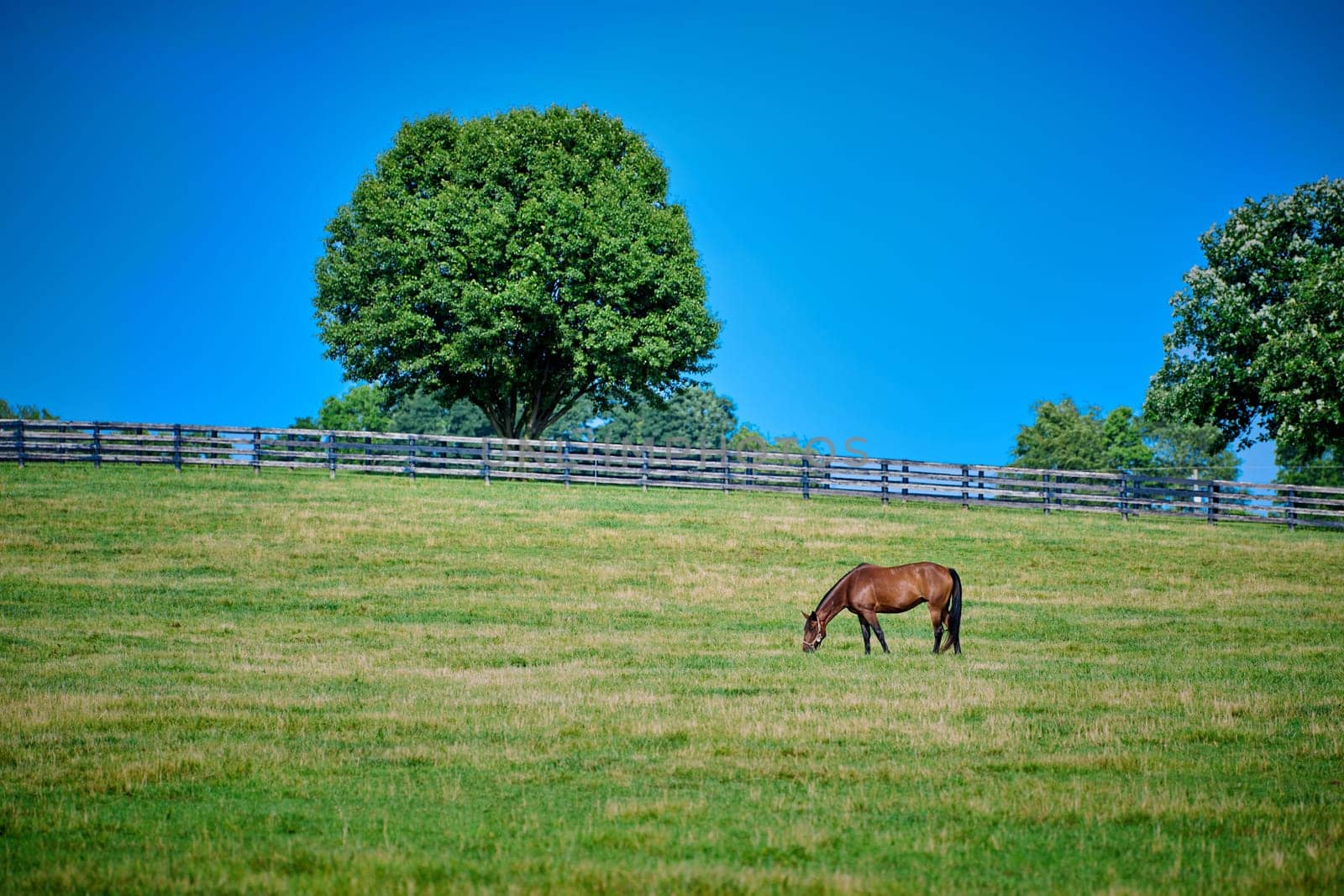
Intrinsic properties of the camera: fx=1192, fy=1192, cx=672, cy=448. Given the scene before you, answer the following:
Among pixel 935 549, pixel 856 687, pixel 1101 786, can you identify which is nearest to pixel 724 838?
pixel 1101 786

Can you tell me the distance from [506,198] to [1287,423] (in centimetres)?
2741

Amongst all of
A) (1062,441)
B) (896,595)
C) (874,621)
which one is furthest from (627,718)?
(1062,441)

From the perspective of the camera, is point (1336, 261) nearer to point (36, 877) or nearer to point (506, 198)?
point (506, 198)

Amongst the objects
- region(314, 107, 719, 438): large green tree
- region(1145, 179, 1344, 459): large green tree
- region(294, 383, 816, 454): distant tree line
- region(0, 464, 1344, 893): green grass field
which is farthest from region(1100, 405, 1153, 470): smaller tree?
region(0, 464, 1344, 893): green grass field

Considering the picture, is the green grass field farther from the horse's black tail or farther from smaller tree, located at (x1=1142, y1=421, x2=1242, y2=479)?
smaller tree, located at (x1=1142, y1=421, x2=1242, y2=479)

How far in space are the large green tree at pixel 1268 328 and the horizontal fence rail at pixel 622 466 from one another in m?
2.78

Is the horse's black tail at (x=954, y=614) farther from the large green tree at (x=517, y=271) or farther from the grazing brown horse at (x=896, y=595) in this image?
the large green tree at (x=517, y=271)

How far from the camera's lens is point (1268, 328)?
130 feet

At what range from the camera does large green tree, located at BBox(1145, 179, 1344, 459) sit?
124ft

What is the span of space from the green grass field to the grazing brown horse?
2.03ft

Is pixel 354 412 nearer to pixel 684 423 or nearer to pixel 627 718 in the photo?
pixel 684 423

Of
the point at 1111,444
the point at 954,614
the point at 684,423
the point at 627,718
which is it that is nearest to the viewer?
the point at 627,718

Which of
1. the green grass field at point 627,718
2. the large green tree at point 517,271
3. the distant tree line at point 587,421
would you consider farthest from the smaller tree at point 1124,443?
the green grass field at point 627,718

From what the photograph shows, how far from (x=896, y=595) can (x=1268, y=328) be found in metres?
28.5
